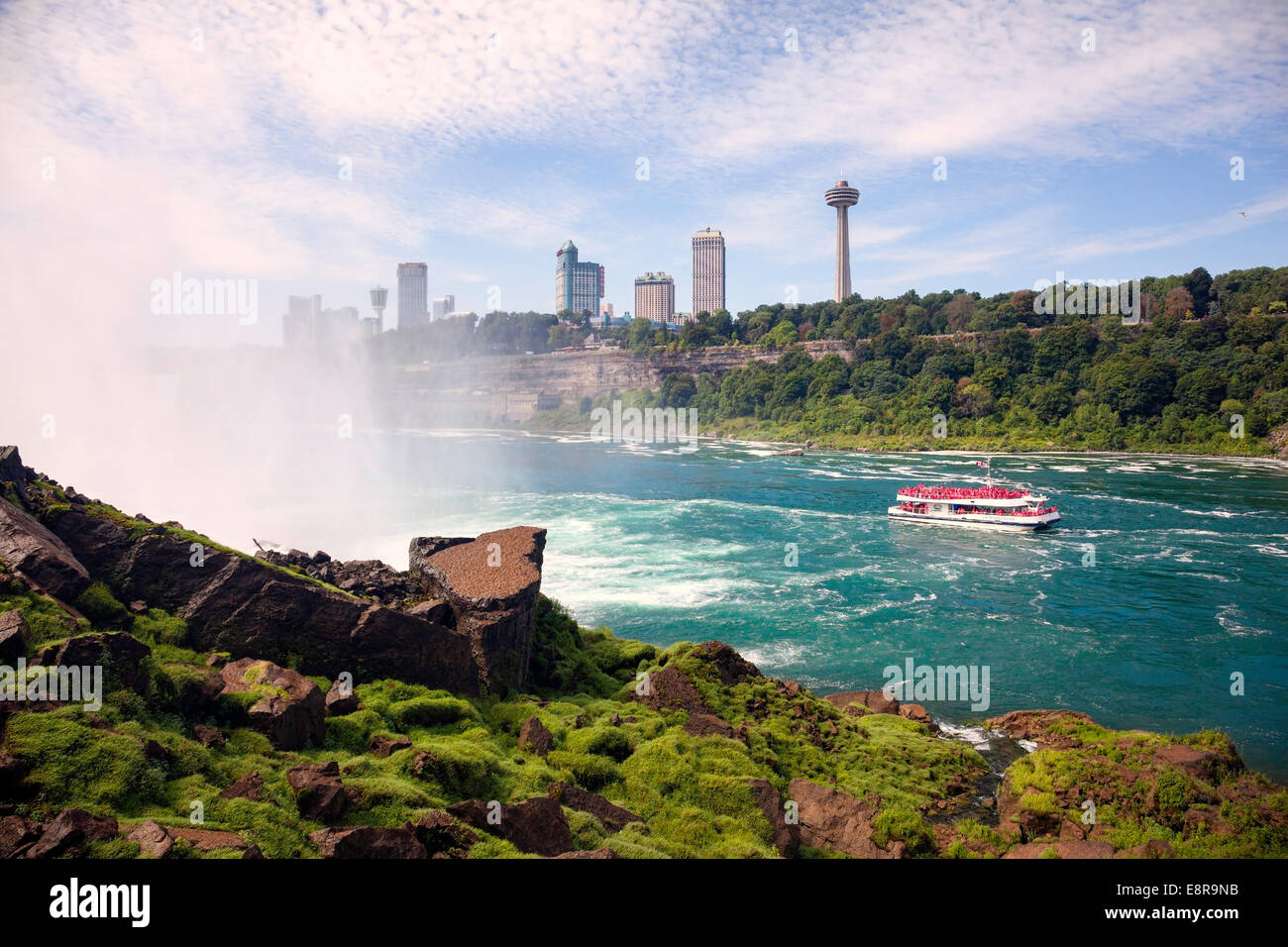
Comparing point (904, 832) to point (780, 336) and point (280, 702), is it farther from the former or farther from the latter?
point (780, 336)

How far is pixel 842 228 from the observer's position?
630 feet

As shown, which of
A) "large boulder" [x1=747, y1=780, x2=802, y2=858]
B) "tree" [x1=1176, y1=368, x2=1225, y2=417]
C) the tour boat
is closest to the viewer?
"large boulder" [x1=747, y1=780, x2=802, y2=858]

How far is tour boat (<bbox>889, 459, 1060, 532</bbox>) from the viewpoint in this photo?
160 feet

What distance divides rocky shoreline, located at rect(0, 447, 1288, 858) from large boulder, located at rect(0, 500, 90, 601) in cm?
4

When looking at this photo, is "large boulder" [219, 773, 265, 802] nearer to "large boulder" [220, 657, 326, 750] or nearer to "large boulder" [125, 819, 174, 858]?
"large boulder" [125, 819, 174, 858]

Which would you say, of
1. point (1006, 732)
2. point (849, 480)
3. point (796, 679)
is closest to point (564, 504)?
point (849, 480)

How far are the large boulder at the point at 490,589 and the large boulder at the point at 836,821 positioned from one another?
6.32 m

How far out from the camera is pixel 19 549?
1155cm

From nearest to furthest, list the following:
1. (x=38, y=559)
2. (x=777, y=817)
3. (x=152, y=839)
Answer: (x=152, y=839) < (x=38, y=559) < (x=777, y=817)

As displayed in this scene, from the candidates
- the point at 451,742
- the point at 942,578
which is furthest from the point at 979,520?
the point at 451,742

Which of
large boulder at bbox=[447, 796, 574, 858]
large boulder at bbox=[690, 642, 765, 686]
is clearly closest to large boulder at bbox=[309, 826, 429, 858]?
large boulder at bbox=[447, 796, 574, 858]

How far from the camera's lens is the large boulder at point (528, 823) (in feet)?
31.2

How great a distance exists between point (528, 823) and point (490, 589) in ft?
23.9
